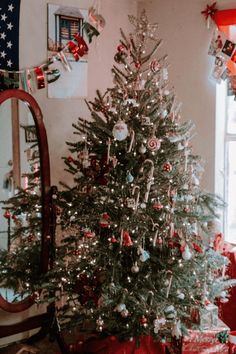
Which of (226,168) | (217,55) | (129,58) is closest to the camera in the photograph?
(129,58)

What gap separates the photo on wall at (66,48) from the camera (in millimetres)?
3250

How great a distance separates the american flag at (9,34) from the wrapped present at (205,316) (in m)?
1.92

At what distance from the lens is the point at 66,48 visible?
318 cm

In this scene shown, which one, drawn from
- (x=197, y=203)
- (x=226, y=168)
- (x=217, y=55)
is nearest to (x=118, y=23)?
(x=217, y=55)

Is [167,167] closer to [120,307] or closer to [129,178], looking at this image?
[129,178]

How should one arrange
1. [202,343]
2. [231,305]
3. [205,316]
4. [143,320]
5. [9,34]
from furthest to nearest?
[231,305] < [9,34] < [205,316] < [202,343] < [143,320]

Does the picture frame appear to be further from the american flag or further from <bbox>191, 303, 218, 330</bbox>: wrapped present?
<bbox>191, 303, 218, 330</bbox>: wrapped present

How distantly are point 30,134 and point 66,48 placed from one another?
688 mm

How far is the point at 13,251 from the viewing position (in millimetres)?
2906

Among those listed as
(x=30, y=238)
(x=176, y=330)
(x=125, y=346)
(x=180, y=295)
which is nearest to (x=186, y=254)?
(x=180, y=295)

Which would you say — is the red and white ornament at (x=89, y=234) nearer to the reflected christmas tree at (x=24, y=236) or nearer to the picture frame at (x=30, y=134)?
the reflected christmas tree at (x=24, y=236)

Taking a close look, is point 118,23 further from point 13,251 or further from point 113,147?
point 13,251

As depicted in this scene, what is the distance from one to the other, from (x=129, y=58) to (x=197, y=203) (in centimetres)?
96

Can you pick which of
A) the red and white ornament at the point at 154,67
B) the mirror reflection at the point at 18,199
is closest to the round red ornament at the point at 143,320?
the mirror reflection at the point at 18,199
